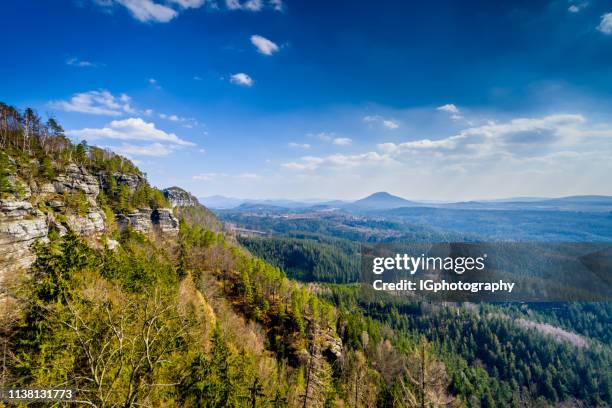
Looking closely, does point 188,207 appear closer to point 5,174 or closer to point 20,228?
point 5,174

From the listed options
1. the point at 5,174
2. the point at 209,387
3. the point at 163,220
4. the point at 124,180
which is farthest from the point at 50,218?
the point at 124,180

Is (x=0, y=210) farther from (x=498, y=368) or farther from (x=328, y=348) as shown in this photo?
(x=498, y=368)

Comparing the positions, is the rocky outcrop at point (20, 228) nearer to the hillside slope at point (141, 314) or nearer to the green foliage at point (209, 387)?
the hillside slope at point (141, 314)

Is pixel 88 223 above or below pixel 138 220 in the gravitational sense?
above

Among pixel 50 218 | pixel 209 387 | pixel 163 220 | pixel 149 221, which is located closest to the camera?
pixel 209 387

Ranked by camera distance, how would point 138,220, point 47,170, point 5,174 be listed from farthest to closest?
point 138,220
point 47,170
point 5,174

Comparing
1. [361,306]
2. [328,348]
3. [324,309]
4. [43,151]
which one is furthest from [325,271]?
[43,151]
